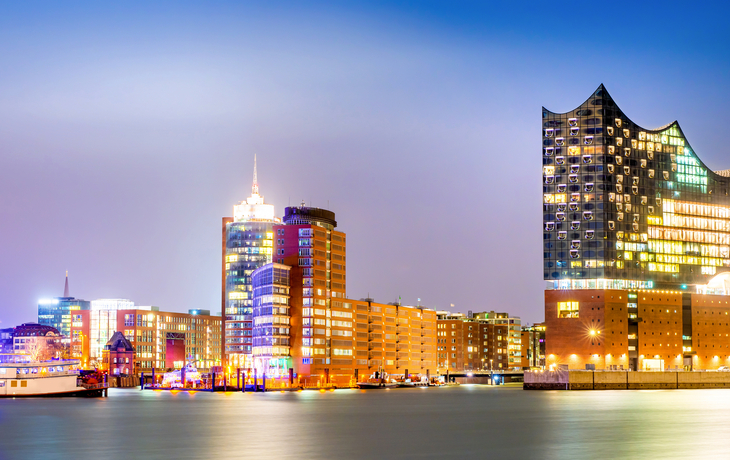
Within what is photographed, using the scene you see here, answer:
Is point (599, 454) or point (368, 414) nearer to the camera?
point (599, 454)

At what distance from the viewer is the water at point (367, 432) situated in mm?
65062

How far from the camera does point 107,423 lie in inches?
3871

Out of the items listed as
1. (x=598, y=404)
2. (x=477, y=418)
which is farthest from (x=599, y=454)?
(x=598, y=404)

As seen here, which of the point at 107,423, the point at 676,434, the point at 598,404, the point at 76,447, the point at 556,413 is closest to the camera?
the point at 76,447

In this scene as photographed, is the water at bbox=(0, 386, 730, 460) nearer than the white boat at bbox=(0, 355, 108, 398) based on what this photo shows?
Yes

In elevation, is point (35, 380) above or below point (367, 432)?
below

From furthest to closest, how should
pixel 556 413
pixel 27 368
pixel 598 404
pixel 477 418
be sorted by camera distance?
pixel 27 368
pixel 598 404
pixel 556 413
pixel 477 418

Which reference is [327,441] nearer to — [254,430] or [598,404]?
[254,430]

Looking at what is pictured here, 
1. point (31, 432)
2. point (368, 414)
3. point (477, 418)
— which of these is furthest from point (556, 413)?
point (31, 432)

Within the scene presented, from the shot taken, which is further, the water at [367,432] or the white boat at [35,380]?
the white boat at [35,380]

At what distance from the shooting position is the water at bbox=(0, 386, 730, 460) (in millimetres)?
65062

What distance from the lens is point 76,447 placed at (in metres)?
71.4

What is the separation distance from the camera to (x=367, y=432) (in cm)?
8300

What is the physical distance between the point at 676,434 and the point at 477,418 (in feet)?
98.8
